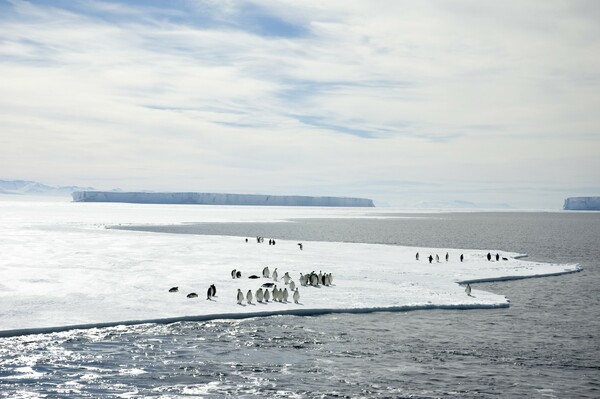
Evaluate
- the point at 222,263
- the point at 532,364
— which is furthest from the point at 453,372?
the point at 222,263

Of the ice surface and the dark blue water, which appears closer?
the dark blue water

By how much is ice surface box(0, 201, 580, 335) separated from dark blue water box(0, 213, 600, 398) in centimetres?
122

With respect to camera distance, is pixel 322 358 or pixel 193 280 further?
pixel 193 280

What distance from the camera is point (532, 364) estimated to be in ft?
47.8

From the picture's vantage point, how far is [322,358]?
48.5 ft

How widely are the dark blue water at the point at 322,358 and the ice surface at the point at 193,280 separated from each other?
1.22 meters

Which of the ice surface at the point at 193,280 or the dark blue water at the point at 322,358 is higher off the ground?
the ice surface at the point at 193,280

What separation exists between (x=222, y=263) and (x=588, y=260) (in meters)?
26.8

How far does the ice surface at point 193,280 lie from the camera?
19031 millimetres

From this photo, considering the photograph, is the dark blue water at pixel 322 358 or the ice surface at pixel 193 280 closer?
the dark blue water at pixel 322 358

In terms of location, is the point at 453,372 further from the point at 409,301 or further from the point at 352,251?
the point at 352,251

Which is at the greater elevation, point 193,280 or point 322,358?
point 193,280

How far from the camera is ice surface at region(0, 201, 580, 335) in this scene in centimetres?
1903

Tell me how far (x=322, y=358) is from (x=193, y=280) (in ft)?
39.1
